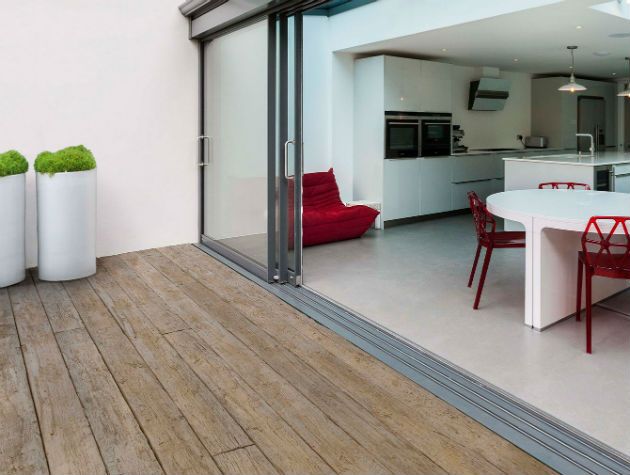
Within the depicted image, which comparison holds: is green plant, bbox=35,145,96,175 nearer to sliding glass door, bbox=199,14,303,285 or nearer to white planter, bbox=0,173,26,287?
white planter, bbox=0,173,26,287

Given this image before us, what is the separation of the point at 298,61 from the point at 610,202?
240cm

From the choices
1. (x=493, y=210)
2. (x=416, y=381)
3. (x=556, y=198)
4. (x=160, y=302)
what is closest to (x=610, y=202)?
(x=556, y=198)

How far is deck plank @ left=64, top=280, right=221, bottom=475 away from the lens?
2006 mm

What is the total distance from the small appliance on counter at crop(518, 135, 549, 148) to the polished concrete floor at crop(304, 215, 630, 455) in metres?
4.47

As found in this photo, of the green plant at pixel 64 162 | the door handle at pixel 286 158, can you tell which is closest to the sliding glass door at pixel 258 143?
the door handle at pixel 286 158

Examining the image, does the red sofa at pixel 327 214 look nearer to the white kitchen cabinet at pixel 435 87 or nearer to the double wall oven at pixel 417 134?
the double wall oven at pixel 417 134

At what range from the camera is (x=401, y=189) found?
7.21 m

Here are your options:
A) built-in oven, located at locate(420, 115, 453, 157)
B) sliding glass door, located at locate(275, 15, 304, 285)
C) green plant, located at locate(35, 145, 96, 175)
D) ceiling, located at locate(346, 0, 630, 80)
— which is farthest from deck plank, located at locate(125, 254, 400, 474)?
built-in oven, located at locate(420, 115, 453, 157)

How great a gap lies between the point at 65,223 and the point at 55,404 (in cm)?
229

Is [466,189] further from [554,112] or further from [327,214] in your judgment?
[327,214]

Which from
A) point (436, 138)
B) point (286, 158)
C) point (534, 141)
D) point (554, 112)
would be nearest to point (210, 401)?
point (286, 158)

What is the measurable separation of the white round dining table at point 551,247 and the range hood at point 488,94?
203 inches

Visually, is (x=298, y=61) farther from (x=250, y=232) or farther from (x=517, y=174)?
(x=517, y=174)

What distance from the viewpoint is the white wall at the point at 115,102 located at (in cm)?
482
